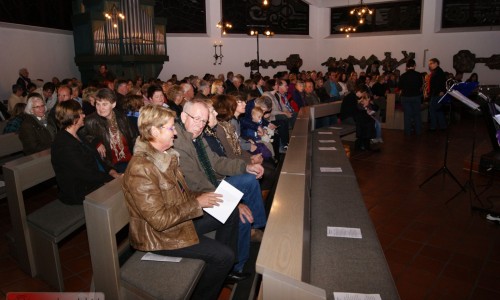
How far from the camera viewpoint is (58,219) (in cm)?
324

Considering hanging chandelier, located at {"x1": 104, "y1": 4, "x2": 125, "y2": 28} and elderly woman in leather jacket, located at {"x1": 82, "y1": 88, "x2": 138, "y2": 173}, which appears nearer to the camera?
elderly woman in leather jacket, located at {"x1": 82, "y1": 88, "x2": 138, "y2": 173}

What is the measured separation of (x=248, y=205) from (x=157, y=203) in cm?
136

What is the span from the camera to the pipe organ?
11328mm

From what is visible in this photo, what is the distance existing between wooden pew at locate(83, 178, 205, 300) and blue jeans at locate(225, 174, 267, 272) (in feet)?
2.52

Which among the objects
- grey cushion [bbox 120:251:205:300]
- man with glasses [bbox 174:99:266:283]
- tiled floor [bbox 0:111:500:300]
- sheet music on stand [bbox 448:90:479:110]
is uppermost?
sheet music on stand [bbox 448:90:479:110]

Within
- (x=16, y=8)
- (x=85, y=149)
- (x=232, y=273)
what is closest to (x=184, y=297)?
(x=232, y=273)

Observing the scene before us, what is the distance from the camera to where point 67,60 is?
452 inches


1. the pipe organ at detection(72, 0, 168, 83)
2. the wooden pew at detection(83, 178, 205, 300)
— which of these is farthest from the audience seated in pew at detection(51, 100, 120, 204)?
the pipe organ at detection(72, 0, 168, 83)

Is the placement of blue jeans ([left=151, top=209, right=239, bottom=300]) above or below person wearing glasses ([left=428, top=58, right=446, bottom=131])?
below

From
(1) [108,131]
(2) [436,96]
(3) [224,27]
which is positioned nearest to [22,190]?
(1) [108,131]

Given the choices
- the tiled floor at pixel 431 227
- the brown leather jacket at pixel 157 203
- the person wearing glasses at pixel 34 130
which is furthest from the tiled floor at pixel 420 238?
the person wearing glasses at pixel 34 130

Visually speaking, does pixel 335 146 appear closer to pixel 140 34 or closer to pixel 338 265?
pixel 338 265

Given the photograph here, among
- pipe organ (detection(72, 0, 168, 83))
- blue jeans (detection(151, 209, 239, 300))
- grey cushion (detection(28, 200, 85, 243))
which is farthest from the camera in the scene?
pipe organ (detection(72, 0, 168, 83))

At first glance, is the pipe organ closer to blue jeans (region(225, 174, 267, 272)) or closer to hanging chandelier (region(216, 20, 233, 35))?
hanging chandelier (region(216, 20, 233, 35))
